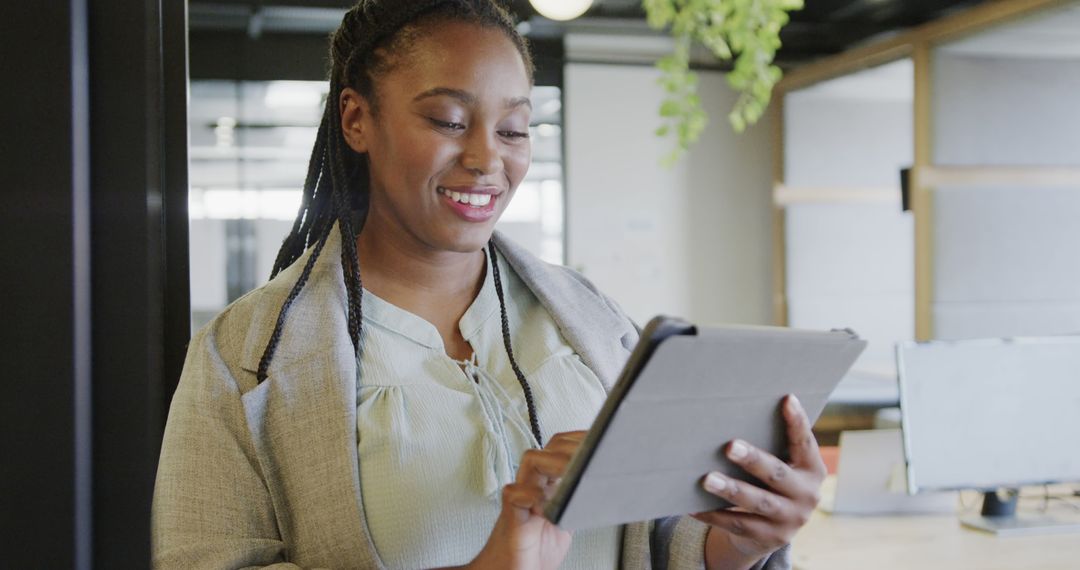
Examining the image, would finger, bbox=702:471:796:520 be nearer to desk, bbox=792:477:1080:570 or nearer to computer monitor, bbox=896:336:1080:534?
desk, bbox=792:477:1080:570

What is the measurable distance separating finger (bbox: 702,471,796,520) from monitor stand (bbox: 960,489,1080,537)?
146cm

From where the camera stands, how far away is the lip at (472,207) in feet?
3.88

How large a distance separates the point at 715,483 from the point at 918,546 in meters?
1.37

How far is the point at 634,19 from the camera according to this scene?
235 inches

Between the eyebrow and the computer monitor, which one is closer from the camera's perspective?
the eyebrow

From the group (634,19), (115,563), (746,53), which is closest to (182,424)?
(115,563)

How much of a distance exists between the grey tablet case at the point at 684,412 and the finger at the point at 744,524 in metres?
0.04

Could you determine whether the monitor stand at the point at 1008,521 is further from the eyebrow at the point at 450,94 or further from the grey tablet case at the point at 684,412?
the eyebrow at the point at 450,94

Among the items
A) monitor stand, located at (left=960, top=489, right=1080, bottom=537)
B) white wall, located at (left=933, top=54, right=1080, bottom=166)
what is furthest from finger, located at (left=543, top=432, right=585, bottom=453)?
white wall, located at (left=933, top=54, right=1080, bottom=166)

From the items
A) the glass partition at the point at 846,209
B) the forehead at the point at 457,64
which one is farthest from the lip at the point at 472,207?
the glass partition at the point at 846,209

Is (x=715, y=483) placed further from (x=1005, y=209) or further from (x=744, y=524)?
(x=1005, y=209)

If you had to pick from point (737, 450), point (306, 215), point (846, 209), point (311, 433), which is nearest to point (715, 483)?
point (737, 450)

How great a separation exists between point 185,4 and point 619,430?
689 millimetres

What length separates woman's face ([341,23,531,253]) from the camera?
1179 millimetres
